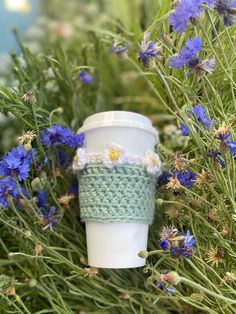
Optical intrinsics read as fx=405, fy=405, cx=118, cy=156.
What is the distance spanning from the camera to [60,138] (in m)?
0.48

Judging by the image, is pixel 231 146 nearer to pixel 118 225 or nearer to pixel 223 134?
pixel 223 134

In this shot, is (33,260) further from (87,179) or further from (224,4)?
(224,4)

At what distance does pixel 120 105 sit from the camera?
2.65 feet

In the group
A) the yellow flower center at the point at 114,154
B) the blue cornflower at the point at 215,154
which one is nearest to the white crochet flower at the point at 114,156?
the yellow flower center at the point at 114,154

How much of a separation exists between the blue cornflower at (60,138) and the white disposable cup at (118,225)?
17 mm

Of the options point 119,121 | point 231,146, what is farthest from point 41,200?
point 231,146

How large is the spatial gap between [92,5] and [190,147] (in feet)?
1.79

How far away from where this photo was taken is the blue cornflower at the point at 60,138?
47cm

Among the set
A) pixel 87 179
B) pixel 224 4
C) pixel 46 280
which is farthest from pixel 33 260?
pixel 224 4

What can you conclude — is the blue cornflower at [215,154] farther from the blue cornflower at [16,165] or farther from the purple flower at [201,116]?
the blue cornflower at [16,165]

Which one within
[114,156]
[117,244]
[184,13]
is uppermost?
[184,13]

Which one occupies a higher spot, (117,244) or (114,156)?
(114,156)

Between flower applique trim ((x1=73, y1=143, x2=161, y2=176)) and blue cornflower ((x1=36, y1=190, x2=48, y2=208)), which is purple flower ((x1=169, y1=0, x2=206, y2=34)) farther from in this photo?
blue cornflower ((x1=36, y1=190, x2=48, y2=208))

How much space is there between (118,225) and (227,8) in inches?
10.1
